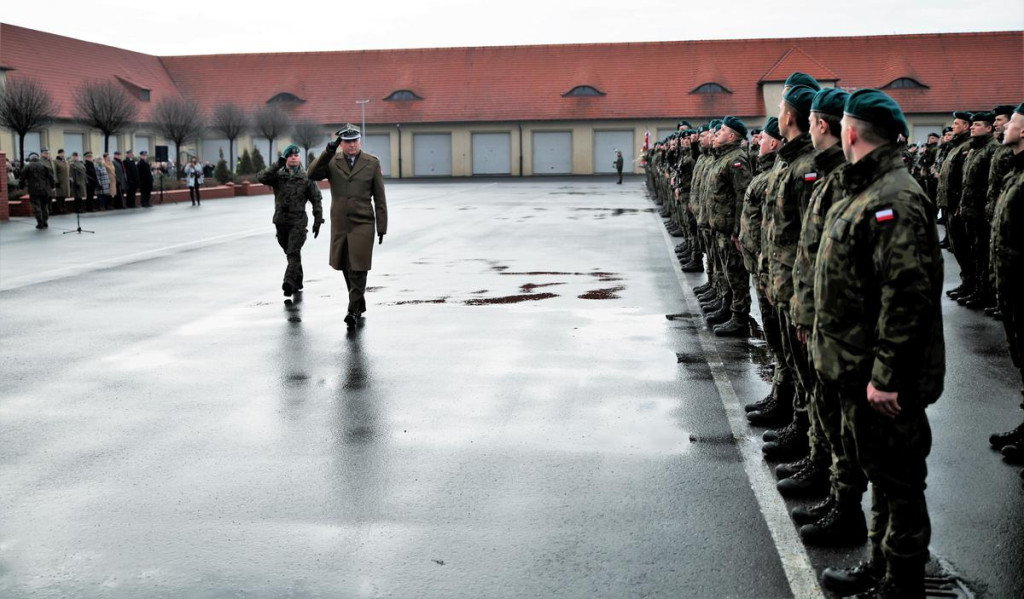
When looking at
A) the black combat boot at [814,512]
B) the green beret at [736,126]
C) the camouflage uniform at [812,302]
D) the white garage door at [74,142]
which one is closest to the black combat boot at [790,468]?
the black combat boot at [814,512]

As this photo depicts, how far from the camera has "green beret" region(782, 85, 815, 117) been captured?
616cm

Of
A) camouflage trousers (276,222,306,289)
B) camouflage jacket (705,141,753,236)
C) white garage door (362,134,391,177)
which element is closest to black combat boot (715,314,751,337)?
camouflage jacket (705,141,753,236)

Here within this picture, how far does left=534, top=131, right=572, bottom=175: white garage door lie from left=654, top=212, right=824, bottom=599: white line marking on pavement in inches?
2290

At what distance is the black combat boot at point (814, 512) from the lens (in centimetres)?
514

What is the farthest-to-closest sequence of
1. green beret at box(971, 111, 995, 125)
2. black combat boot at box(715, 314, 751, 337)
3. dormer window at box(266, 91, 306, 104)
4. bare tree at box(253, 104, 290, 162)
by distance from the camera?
dormer window at box(266, 91, 306, 104), bare tree at box(253, 104, 290, 162), green beret at box(971, 111, 995, 125), black combat boot at box(715, 314, 751, 337)

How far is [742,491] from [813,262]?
4.58 feet

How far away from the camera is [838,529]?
16.3ft

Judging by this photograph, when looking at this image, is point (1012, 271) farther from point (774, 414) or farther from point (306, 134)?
point (306, 134)

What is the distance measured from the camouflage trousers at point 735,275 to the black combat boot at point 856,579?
5.86 m

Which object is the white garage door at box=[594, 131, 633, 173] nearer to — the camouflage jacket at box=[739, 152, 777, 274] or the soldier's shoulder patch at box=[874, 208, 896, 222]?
the camouflage jacket at box=[739, 152, 777, 274]

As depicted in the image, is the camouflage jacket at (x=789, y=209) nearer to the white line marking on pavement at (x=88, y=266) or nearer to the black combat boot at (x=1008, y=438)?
the black combat boot at (x=1008, y=438)

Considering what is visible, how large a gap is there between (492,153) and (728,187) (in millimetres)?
57938

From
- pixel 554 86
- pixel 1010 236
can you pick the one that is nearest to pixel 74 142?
pixel 554 86

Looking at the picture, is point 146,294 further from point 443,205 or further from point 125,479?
point 443,205
